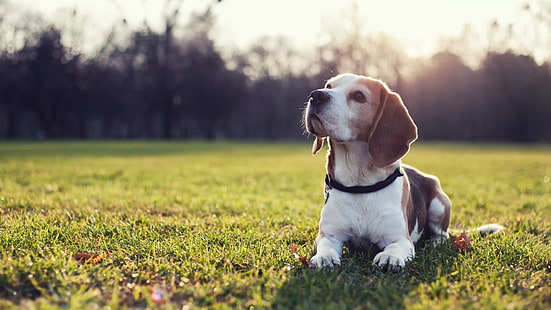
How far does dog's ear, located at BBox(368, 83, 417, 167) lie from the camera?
4211mm

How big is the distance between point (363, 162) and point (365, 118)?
1.34ft

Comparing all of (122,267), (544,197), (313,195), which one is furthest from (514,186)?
(122,267)

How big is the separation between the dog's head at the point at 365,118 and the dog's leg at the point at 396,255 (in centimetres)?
71

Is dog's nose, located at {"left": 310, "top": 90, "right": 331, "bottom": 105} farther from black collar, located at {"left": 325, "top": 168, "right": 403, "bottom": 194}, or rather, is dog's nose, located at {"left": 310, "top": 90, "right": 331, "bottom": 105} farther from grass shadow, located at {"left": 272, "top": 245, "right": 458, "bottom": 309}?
grass shadow, located at {"left": 272, "top": 245, "right": 458, "bottom": 309}

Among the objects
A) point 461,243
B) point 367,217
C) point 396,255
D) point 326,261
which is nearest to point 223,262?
point 326,261

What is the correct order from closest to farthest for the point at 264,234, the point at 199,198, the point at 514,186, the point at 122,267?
the point at 122,267 → the point at 264,234 → the point at 199,198 → the point at 514,186

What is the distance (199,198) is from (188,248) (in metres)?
3.72

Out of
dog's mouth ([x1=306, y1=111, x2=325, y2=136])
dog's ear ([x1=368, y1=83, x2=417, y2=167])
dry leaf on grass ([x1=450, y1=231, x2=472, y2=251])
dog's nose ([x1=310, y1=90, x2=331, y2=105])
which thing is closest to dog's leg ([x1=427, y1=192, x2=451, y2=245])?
dry leaf on grass ([x1=450, y1=231, x2=472, y2=251])

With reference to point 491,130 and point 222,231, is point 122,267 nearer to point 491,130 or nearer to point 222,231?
point 222,231

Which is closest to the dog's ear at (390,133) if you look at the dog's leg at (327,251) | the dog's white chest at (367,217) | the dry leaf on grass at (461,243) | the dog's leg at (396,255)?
the dog's white chest at (367,217)

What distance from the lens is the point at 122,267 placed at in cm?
366

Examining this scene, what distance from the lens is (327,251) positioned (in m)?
3.99

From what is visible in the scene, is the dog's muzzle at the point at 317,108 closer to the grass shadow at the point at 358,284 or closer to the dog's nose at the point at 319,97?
the dog's nose at the point at 319,97

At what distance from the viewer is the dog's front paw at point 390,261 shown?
148 inches
